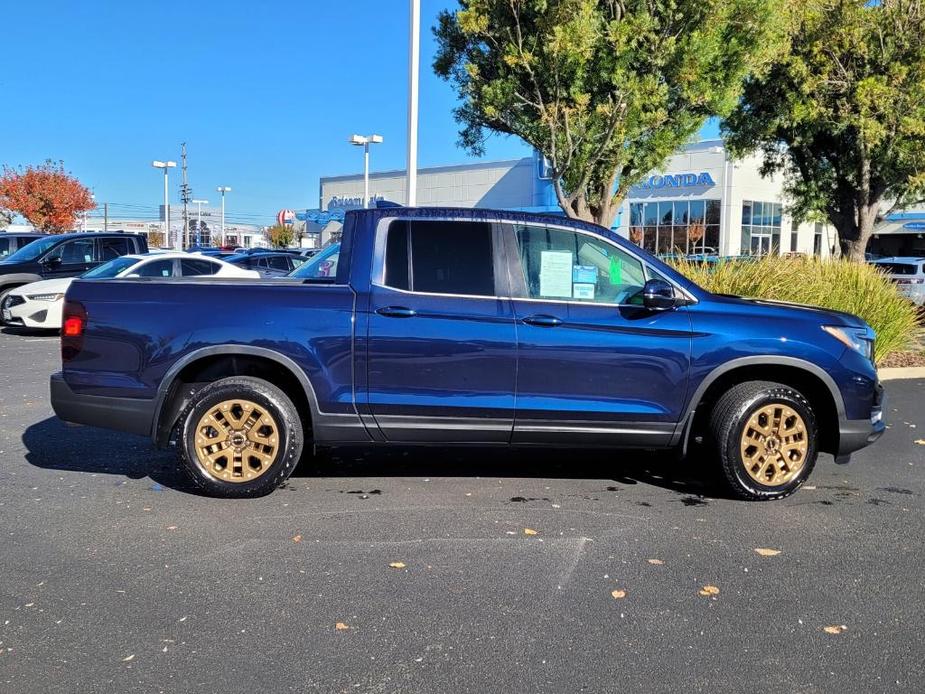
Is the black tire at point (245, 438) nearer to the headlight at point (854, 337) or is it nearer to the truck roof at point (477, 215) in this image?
the truck roof at point (477, 215)

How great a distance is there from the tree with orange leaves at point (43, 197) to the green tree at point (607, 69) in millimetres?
41186

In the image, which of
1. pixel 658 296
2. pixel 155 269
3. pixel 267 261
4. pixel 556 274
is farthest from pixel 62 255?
pixel 658 296

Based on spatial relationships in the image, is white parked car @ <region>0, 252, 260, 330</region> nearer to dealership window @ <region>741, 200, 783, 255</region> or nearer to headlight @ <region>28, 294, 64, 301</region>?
headlight @ <region>28, 294, 64, 301</region>

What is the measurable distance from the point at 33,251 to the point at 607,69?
Answer: 11.6m

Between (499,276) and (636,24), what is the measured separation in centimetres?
743

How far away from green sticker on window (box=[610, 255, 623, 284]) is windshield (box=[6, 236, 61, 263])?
13895mm

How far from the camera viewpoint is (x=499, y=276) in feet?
17.5

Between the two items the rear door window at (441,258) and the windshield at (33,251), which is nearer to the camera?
the rear door window at (441,258)

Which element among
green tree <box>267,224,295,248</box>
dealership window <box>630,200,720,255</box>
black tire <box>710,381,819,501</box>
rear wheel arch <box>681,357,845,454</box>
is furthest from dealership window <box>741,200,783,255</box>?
green tree <box>267,224,295,248</box>

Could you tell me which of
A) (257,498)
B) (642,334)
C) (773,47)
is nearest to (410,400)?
(257,498)

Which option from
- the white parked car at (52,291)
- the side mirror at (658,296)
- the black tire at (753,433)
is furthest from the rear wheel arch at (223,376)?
the white parked car at (52,291)

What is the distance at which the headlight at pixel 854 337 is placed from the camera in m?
5.45

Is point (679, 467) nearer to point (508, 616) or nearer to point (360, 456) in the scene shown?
point (360, 456)

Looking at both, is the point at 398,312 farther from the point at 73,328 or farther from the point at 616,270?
the point at 73,328
